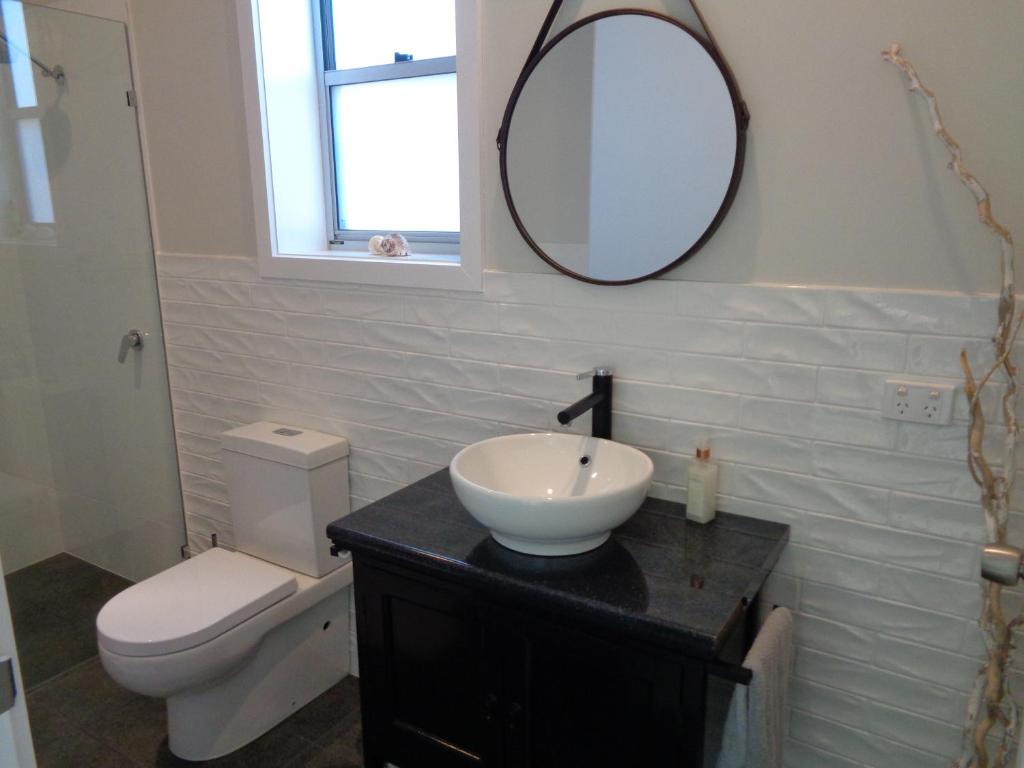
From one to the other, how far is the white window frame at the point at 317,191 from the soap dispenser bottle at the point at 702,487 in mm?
699

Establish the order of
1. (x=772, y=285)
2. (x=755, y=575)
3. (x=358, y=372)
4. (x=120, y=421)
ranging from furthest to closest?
(x=120, y=421) < (x=358, y=372) < (x=772, y=285) < (x=755, y=575)

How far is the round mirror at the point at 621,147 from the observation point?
4.78ft

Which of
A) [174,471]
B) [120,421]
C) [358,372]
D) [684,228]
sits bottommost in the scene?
[174,471]

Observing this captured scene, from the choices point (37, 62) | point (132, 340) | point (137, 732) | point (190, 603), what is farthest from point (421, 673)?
point (37, 62)

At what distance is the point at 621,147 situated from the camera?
157 centimetres

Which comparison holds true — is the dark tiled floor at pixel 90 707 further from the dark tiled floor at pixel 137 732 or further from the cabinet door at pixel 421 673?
the cabinet door at pixel 421 673

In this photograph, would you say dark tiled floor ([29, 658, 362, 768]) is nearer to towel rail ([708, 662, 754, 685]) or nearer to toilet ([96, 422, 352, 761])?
toilet ([96, 422, 352, 761])

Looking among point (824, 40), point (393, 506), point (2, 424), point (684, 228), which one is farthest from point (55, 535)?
point (824, 40)

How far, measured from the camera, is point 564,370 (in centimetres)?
175

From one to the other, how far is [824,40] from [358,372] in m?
1.43

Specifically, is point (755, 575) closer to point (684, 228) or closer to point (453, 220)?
point (684, 228)

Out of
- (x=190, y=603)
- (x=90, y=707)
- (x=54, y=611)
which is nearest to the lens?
(x=190, y=603)

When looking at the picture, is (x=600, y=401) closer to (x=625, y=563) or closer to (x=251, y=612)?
(x=625, y=563)

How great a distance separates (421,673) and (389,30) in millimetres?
1797
